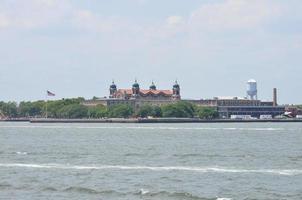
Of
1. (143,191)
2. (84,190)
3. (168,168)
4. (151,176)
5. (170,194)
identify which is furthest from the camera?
(168,168)

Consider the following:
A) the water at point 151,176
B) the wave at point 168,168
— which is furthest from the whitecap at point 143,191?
the wave at point 168,168

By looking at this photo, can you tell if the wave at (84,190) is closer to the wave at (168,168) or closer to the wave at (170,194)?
the wave at (170,194)

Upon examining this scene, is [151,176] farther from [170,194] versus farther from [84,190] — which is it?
[170,194]

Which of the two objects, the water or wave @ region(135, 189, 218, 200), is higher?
the water

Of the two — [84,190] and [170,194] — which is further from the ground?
[84,190]

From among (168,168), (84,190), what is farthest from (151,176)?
(84,190)

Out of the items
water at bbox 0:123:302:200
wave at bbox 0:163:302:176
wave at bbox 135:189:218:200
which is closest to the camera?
wave at bbox 135:189:218:200

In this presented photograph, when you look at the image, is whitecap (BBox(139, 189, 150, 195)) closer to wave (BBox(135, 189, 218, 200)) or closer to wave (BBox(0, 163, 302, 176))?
wave (BBox(135, 189, 218, 200))

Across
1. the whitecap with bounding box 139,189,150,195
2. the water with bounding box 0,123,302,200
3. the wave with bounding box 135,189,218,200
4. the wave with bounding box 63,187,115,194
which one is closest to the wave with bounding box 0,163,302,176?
the water with bounding box 0,123,302,200

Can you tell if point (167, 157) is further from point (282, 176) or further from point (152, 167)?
point (282, 176)

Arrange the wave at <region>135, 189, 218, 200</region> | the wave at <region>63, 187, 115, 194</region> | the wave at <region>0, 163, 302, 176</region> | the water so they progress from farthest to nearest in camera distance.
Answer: the wave at <region>0, 163, 302, 176</region>, the wave at <region>63, 187, 115, 194</region>, the water, the wave at <region>135, 189, 218, 200</region>

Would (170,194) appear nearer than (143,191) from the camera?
Yes

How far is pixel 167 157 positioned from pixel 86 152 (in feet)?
33.7

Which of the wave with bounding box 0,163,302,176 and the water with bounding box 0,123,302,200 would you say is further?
the wave with bounding box 0,163,302,176
